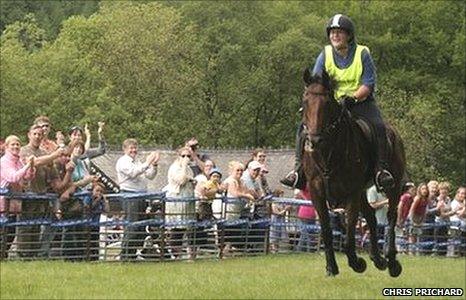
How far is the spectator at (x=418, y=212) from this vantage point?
26688mm

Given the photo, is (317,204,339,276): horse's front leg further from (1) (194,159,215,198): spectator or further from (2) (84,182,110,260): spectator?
(1) (194,159,215,198): spectator

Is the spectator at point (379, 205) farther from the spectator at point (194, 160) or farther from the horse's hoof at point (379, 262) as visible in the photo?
the horse's hoof at point (379, 262)

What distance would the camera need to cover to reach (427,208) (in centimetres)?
2778

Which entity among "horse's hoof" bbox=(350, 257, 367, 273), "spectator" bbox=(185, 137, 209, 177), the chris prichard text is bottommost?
the chris prichard text

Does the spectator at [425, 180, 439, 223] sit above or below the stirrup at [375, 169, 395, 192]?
below

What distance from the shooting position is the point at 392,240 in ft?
50.6

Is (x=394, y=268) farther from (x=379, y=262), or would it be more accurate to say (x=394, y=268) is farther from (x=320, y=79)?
(x=320, y=79)

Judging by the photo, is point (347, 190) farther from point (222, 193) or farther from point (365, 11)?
point (365, 11)

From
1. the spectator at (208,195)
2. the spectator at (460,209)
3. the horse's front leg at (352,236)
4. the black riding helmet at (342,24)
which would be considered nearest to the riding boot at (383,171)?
the horse's front leg at (352,236)

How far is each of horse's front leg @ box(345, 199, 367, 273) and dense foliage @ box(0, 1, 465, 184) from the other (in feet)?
176

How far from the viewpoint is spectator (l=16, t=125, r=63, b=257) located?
18094 mm

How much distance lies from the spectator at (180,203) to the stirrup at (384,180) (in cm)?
720

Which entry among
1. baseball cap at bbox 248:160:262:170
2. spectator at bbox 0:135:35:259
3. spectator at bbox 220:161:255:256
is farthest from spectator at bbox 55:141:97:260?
baseball cap at bbox 248:160:262:170

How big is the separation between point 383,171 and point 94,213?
22.9 ft
